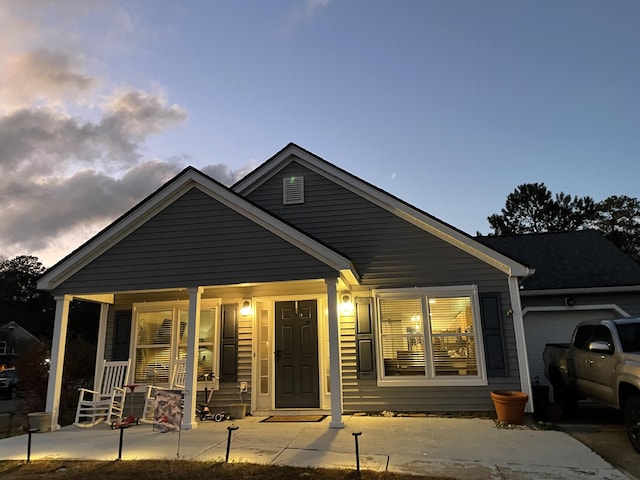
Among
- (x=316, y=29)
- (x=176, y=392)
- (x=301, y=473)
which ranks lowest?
(x=301, y=473)

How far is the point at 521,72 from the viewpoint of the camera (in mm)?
10414

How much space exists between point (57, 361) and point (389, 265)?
634cm

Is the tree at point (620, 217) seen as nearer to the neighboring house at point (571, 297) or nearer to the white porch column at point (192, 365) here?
the neighboring house at point (571, 297)

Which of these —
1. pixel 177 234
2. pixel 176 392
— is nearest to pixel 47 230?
pixel 177 234

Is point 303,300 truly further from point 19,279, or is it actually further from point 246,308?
point 19,279

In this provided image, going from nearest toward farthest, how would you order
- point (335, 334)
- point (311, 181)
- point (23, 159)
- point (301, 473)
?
point (301, 473) < point (335, 334) < point (311, 181) < point (23, 159)

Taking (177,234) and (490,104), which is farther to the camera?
(490,104)

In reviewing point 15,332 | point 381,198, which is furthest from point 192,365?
point 15,332

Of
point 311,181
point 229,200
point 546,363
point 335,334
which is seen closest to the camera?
point 335,334

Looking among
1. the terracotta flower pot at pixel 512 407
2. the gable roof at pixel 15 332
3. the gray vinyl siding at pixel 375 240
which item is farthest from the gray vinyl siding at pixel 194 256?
the gable roof at pixel 15 332

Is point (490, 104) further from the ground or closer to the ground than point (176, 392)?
further from the ground

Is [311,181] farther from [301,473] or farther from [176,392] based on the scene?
[301,473]

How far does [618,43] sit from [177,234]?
10665 mm

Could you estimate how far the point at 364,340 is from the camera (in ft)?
26.3
